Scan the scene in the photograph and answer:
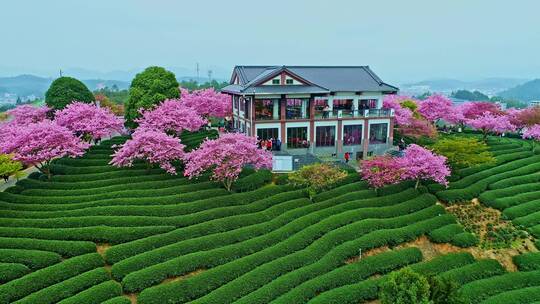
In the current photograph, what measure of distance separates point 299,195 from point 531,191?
19.5m

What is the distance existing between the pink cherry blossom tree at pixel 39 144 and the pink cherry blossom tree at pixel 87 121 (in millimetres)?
4992

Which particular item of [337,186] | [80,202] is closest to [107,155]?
[80,202]

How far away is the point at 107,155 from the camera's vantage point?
35875 millimetres

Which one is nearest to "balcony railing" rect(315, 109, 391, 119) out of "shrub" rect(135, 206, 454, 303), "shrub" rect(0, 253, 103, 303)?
"shrub" rect(135, 206, 454, 303)

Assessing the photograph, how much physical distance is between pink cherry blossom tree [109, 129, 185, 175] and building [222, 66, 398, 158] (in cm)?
913

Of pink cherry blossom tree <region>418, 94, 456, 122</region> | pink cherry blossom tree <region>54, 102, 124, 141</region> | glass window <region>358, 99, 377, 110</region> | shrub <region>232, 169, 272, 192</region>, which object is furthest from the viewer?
pink cherry blossom tree <region>418, 94, 456, 122</region>

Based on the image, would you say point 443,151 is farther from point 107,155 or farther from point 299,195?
point 107,155

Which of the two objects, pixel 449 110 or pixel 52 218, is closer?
pixel 52 218

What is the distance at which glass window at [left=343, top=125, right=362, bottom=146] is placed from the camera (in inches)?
1619

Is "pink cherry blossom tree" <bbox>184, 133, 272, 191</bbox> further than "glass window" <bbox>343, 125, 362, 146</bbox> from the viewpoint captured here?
No

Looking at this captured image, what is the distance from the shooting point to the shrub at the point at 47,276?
733 inches

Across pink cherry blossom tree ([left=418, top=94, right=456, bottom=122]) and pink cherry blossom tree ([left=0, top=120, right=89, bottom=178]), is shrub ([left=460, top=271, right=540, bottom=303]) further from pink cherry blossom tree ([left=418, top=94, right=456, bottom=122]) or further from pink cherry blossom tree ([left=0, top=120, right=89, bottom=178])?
pink cherry blossom tree ([left=418, top=94, right=456, bottom=122])

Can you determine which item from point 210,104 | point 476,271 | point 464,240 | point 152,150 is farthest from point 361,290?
point 210,104

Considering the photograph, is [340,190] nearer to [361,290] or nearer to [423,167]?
[423,167]
